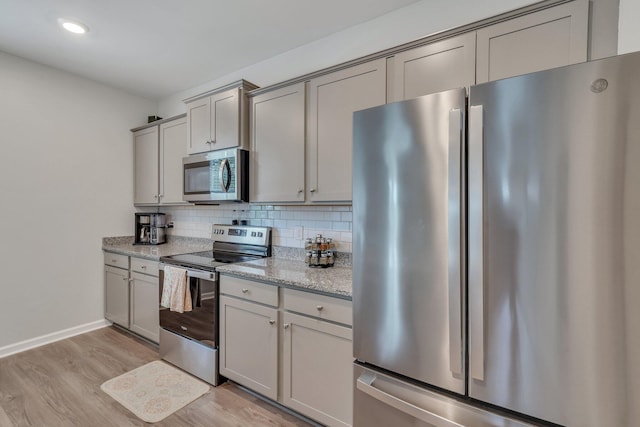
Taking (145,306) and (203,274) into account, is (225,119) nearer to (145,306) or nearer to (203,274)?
(203,274)

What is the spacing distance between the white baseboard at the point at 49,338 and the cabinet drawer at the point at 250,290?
2181 millimetres

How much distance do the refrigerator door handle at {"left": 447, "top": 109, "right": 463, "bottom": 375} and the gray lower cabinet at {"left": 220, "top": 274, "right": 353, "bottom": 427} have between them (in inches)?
26.5

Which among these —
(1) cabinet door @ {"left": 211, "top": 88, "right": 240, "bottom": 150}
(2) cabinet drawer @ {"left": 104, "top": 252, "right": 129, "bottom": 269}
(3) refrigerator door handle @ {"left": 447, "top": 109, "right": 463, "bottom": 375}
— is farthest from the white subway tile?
(2) cabinet drawer @ {"left": 104, "top": 252, "right": 129, "bottom": 269}

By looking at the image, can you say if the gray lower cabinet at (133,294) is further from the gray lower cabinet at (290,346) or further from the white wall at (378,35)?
the white wall at (378,35)

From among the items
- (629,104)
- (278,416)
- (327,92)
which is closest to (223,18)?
(327,92)

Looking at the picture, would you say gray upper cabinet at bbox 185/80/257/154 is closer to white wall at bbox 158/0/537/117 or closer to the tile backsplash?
white wall at bbox 158/0/537/117

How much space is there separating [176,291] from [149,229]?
1.60 meters

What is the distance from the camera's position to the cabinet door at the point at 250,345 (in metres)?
1.98

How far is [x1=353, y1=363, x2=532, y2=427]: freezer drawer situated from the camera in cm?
105

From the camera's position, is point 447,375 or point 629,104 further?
point 447,375

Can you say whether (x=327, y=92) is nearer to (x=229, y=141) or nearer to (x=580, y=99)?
(x=229, y=141)

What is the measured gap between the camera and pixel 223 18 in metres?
2.25

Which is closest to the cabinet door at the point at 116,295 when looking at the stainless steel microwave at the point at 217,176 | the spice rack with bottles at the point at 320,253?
the stainless steel microwave at the point at 217,176

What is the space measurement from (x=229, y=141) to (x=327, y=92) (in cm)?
99
